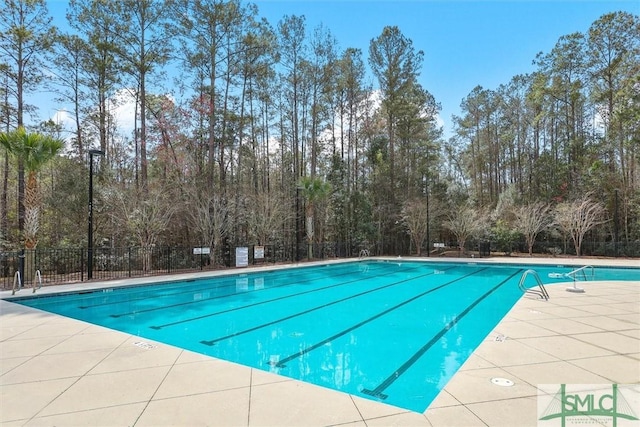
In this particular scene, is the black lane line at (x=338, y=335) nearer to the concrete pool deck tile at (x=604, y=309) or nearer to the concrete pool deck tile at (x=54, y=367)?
the concrete pool deck tile at (x=54, y=367)

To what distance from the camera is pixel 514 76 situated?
83.0 feet

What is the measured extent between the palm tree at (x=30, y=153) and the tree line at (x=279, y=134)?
0.26 ft

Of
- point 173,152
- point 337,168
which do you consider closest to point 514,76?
point 337,168

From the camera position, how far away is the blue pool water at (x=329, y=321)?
3.77 meters

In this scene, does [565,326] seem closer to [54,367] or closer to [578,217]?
[54,367]

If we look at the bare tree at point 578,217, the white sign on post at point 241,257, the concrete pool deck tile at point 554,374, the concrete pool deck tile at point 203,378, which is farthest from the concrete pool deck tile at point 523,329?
the bare tree at point 578,217

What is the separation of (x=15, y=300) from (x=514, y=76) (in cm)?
3033

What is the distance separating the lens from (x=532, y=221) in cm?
1822

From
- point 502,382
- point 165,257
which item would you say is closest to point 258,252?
point 165,257

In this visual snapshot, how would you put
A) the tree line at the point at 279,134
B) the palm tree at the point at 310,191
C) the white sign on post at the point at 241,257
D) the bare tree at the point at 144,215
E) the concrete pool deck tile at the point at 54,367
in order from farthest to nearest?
the palm tree at the point at 310,191 < the tree line at the point at 279,134 < the white sign on post at the point at 241,257 < the bare tree at the point at 144,215 < the concrete pool deck tile at the point at 54,367

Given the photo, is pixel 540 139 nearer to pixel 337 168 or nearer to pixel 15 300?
pixel 337 168

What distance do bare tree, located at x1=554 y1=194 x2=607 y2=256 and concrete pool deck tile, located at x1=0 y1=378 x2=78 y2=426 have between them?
66.3 feet

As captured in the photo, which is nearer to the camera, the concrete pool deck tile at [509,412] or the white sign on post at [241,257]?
the concrete pool deck tile at [509,412]

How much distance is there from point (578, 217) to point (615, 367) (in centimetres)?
1674
